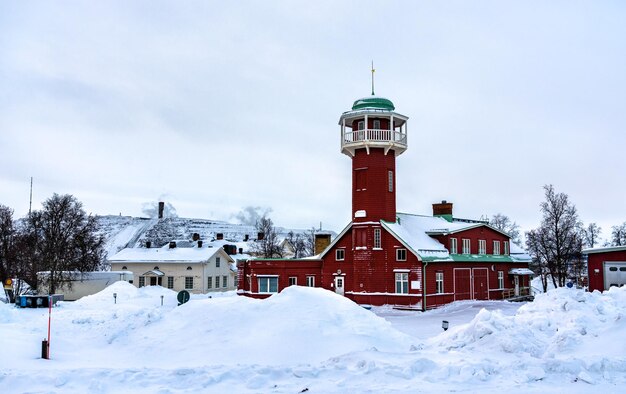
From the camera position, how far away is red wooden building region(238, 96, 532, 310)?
130ft

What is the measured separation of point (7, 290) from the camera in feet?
134

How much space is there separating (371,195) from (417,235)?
4934 mm

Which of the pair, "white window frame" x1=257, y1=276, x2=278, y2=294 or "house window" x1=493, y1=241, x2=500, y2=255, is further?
"house window" x1=493, y1=241, x2=500, y2=255

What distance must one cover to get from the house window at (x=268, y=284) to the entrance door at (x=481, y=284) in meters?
15.3

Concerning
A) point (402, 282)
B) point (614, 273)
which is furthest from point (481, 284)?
point (614, 273)

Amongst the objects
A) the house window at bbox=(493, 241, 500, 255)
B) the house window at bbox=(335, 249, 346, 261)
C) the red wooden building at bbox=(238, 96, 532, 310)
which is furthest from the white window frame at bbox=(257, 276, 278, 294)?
the house window at bbox=(493, 241, 500, 255)

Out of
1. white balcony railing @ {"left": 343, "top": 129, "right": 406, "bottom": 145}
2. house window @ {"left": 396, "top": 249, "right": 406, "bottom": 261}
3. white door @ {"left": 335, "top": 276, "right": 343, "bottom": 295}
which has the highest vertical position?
white balcony railing @ {"left": 343, "top": 129, "right": 406, "bottom": 145}

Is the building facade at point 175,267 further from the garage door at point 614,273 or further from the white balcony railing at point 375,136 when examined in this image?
the garage door at point 614,273

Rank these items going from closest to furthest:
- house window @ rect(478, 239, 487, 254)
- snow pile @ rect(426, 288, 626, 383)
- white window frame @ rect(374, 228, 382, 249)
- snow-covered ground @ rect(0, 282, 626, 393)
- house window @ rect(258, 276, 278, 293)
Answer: snow-covered ground @ rect(0, 282, 626, 393)
snow pile @ rect(426, 288, 626, 383)
white window frame @ rect(374, 228, 382, 249)
house window @ rect(258, 276, 278, 293)
house window @ rect(478, 239, 487, 254)

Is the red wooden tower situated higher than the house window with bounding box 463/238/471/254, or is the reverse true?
the red wooden tower

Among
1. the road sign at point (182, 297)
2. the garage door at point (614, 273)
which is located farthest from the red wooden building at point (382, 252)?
the road sign at point (182, 297)

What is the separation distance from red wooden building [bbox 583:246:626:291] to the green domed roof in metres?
16.5

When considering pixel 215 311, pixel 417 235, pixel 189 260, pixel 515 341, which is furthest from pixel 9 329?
pixel 189 260

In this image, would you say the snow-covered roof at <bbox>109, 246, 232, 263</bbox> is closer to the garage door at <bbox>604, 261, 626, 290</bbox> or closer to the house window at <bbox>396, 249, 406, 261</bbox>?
the house window at <bbox>396, 249, 406, 261</bbox>
